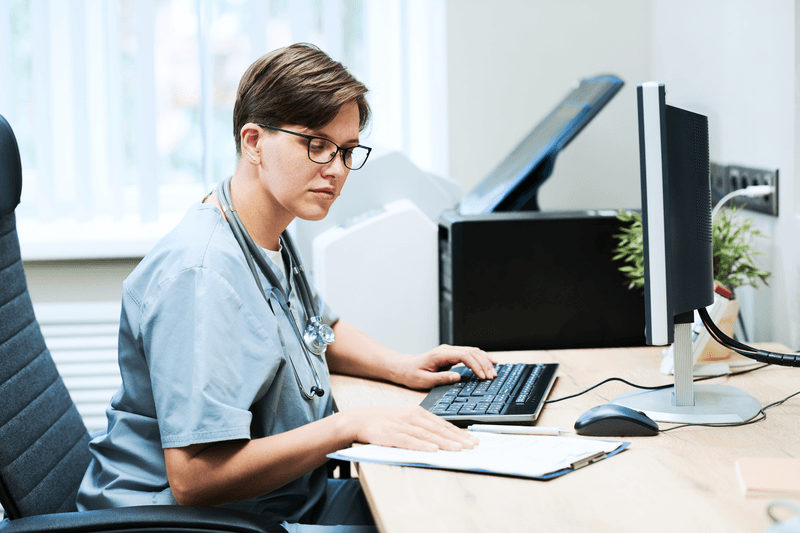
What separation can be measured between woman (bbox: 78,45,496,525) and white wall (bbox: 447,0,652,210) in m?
1.25

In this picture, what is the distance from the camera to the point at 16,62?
7.43ft

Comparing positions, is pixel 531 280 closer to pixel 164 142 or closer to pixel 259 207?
pixel 259 207

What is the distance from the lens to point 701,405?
41.9 inches

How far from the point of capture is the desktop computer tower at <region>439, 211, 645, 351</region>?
1637mm

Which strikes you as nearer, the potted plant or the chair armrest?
the chair armrest

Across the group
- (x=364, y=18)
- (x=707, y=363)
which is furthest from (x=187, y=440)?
(x=364, y=18)

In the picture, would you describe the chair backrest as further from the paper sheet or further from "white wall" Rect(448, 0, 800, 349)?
"white wall" Rect(448, 0, 800, 349)

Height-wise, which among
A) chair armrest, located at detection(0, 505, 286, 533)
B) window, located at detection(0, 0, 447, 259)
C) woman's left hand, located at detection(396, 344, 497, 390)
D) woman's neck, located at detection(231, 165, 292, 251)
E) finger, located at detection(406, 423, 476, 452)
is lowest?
chair armrest, located at detection(0, 505, 286, 533)

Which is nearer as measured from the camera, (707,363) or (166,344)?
(166,344)

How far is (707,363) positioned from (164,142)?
5.83ft

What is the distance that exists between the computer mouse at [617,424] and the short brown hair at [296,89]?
560 millimetres

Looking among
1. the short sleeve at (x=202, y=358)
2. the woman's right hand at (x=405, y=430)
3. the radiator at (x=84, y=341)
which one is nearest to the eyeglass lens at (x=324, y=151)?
the short sleeve at (x=202, y=358)

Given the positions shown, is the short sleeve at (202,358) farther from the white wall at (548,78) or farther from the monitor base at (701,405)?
the white wall at (548,78)

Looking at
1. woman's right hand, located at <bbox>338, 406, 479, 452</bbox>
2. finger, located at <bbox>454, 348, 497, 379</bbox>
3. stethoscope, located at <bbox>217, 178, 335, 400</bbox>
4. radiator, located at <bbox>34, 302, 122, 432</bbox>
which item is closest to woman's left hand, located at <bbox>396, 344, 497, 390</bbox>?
finger, located at <bbox>454, 348, 497, 379</bbox>
